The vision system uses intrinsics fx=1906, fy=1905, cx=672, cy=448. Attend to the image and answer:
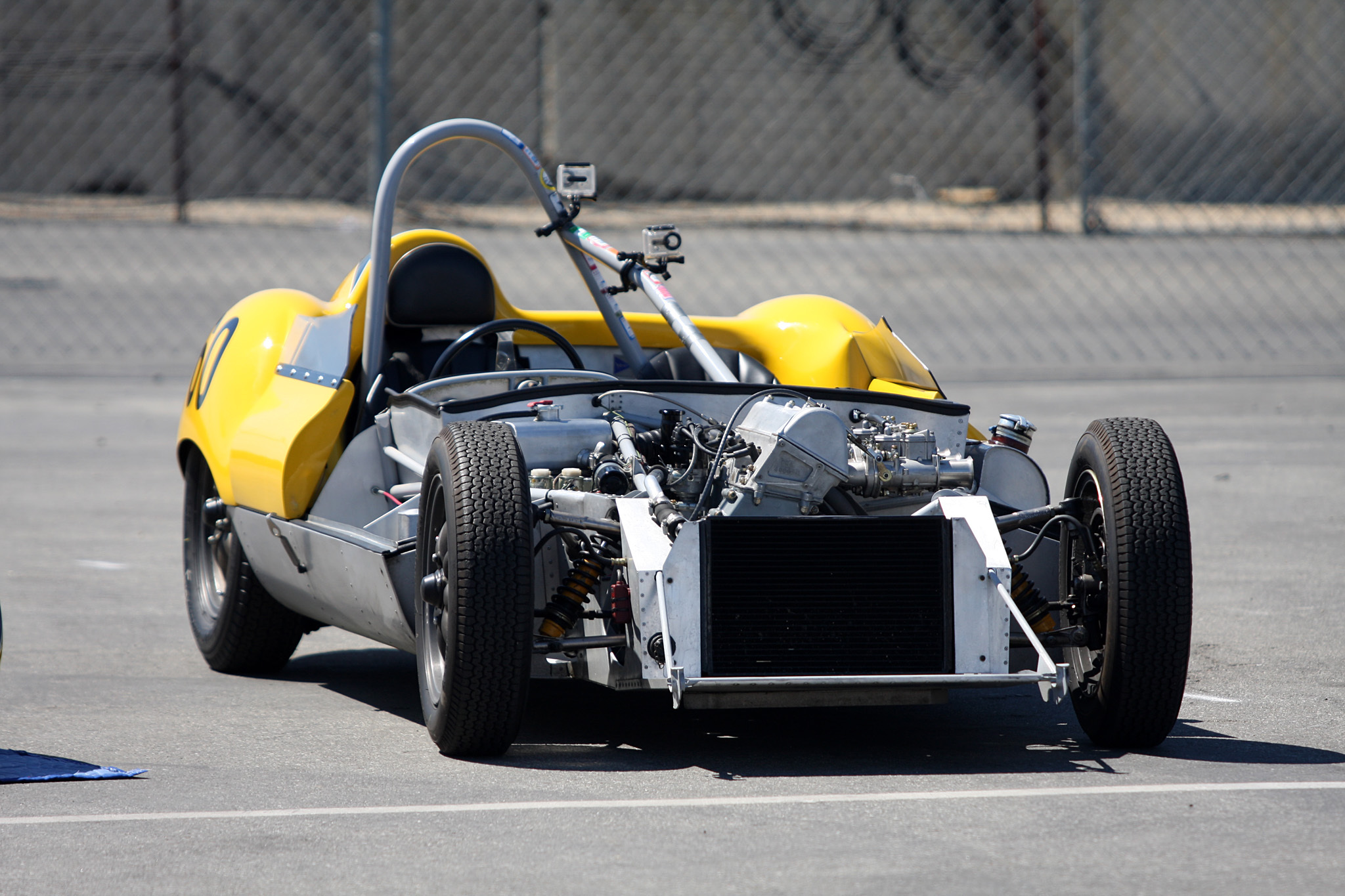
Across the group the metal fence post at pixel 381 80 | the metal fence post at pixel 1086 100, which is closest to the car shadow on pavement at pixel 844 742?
the metal fence post at pixel 381 80

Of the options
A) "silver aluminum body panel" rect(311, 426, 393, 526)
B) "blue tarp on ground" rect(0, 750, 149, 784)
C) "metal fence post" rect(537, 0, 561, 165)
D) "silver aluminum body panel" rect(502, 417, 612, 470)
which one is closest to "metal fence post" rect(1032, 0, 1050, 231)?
"metal fence post" rect(537, 0, 561, 165)

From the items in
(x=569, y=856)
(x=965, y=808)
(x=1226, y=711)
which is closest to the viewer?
(x=569, y=856)

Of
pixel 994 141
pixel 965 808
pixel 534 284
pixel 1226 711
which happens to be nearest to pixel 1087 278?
pixel 994 141

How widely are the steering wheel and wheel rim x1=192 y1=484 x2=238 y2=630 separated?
91cm

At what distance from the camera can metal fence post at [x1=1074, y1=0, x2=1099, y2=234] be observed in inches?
522

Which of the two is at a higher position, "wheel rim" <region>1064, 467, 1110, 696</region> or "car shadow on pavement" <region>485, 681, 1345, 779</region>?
"wheel rim" <region>1064, 467, 1110, 696</region>

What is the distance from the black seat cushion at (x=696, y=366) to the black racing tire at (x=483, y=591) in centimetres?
168

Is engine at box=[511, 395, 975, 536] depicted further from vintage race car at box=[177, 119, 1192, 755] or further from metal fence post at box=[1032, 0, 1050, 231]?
metal fence post at box=[1032, 0, 1050, 231]

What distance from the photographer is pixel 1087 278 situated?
612 inches

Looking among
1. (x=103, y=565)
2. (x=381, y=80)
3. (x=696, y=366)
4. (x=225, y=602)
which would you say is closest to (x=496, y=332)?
(x=696, y=366)

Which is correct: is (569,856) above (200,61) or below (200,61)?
below

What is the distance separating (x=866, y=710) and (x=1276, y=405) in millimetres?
8545

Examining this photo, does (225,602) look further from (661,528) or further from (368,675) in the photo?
(661,528)

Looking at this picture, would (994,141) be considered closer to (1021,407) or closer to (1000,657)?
(1021,407)
